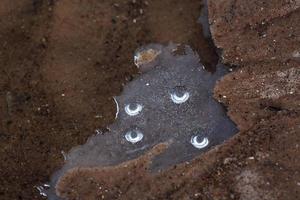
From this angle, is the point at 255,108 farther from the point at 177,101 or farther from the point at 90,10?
the point at 90,10

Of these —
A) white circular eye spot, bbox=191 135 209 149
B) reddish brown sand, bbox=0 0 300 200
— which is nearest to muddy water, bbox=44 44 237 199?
white circular eye spot, bbox=191 135 209 149

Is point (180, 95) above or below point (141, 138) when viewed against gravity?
above

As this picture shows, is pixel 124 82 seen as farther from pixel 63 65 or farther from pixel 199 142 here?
pixel 199 142

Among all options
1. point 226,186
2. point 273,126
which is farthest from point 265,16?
point 226,186

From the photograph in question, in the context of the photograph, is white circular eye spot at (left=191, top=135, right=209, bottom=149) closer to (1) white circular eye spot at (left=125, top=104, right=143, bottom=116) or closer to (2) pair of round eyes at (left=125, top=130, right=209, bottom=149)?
(2) pair of round eyes at (left=125, top=130, right=209, bottom=149)

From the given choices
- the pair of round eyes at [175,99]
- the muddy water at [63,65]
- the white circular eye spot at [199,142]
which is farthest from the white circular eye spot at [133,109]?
the white circular eye spot at [199,142]

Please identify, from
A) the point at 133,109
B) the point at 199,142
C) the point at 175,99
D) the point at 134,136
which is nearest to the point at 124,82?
the point at 133,109

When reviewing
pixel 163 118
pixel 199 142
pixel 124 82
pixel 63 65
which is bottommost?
pixel 199 142
